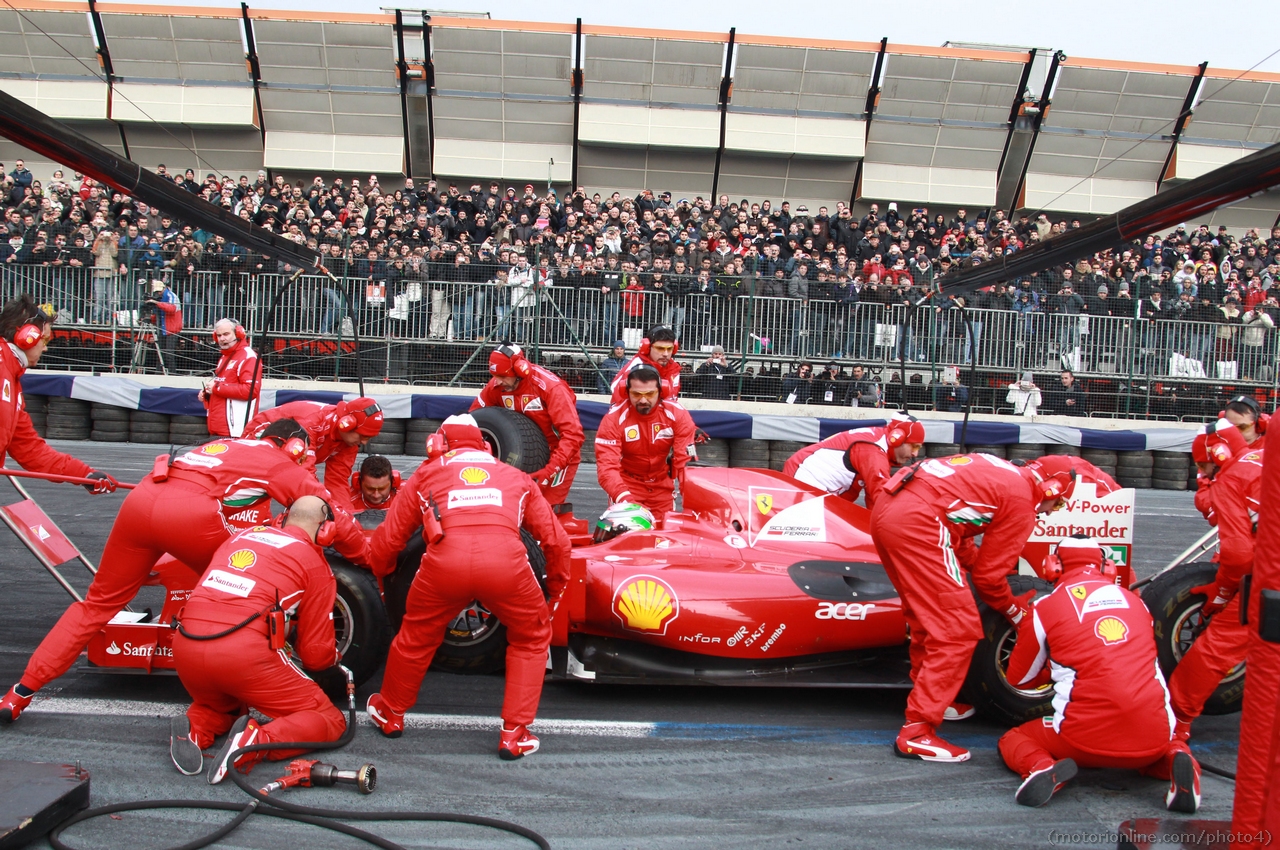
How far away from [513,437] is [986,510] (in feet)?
11.0

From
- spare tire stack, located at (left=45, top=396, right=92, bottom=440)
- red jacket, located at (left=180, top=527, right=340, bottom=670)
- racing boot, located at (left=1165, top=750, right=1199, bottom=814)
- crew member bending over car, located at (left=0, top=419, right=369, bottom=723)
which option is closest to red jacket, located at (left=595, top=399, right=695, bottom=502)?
crew member bending over car, located at (left=0, top=419, right=369, bottom=723)

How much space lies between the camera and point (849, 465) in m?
6.49

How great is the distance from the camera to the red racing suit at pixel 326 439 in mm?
6043

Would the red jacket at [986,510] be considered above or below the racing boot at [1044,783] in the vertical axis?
above

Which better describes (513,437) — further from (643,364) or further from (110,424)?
(110,424)

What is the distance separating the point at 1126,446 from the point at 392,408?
9562 millimetres

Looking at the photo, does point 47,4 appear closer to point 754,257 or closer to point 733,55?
point 733,55

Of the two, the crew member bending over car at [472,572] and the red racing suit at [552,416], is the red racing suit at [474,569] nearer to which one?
the crew member bending over car at [472,572]

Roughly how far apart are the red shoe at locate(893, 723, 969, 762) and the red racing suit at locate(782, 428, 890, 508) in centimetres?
220

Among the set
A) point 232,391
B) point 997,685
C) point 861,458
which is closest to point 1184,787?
point 997,685

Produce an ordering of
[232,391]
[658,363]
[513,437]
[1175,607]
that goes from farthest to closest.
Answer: [658,363] → [232,391] → [513,437] → [1175,607]

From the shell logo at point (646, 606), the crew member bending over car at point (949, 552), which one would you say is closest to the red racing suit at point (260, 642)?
the shell logo at point (646, 606)

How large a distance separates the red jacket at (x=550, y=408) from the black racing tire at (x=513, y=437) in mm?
117

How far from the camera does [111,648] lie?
449 cm
